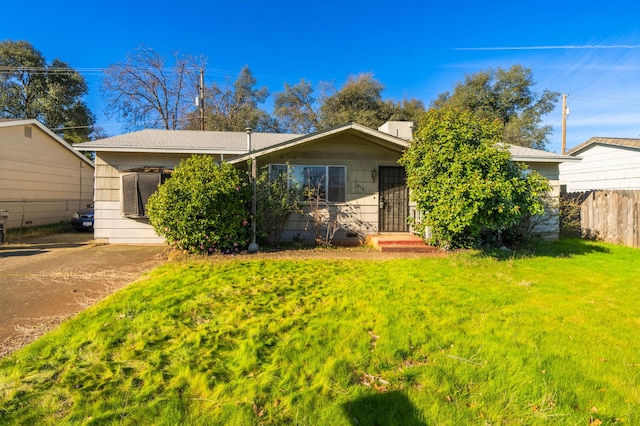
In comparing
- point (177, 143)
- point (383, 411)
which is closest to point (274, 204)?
point (177, 143)

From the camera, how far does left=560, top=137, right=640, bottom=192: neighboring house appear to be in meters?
11.0

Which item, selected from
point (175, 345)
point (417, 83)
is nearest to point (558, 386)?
point (175, 345)

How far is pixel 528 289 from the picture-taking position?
4.85m

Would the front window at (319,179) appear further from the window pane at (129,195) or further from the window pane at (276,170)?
the window pane at (129,195)

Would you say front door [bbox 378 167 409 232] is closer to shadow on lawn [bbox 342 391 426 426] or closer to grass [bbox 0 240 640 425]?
grass [bbox 0 240 640 425]

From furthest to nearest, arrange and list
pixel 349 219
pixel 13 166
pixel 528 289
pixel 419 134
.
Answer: pixel 13 166
pixel 349 219
pixel 419 134
pixel 528 289

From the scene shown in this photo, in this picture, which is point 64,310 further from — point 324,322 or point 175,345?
point 324,322

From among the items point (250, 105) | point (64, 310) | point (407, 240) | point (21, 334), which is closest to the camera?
point (21, 334)

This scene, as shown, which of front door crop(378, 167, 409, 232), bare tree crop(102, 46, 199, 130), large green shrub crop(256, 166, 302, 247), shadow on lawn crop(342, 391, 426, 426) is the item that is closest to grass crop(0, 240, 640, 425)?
shadow on lawn crop(342, 391, 426, 426)

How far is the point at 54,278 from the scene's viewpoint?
534cm

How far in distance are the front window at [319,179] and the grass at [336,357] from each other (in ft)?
13.7

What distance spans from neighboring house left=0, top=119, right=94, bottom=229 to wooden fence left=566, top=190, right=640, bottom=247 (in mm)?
19364

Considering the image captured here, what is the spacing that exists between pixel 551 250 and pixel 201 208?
8.53 m

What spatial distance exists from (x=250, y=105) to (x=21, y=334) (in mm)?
25678
